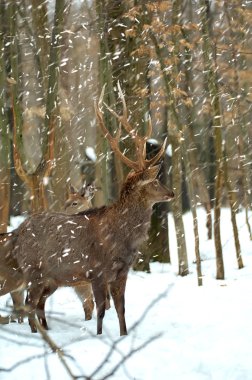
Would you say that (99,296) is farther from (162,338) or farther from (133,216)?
(133,216)

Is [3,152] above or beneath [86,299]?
above

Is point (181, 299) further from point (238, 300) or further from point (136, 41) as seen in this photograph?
point (136, 41)

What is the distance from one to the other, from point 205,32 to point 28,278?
17.2 ft

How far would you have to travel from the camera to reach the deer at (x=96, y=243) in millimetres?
7340

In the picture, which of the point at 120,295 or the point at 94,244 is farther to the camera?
the point at 94,244

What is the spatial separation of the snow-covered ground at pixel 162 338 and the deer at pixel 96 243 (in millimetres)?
504

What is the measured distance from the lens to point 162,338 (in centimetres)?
699

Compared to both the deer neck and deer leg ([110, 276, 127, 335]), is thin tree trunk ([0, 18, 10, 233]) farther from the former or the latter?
deer leg ([110, 276, 127, 335])

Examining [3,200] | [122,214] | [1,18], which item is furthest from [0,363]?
[1,18]

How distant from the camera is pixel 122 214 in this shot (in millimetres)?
7602

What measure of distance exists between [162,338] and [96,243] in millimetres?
1313

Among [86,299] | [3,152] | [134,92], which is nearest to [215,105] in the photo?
[134,92]

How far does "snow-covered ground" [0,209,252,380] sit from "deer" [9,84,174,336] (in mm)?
504

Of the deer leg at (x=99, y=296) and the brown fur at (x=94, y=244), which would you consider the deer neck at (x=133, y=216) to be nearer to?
the brown fur at (x=94, y=244)
